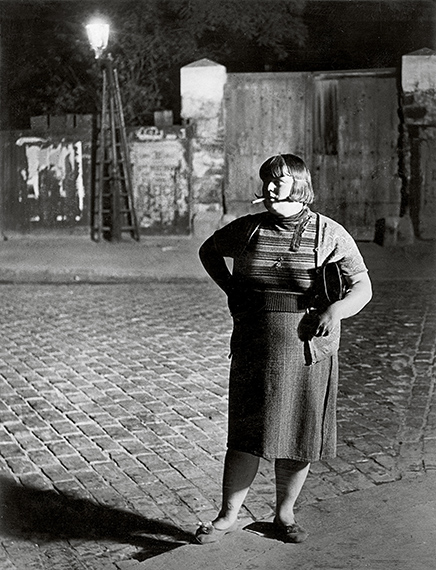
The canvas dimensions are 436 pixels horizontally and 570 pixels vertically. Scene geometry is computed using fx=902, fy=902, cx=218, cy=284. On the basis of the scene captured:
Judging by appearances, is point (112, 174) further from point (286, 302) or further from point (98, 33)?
point (286, 302)

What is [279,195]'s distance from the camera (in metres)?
3.72

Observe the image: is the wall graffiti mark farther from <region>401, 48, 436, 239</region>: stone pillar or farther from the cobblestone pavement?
the cobblestone pavement

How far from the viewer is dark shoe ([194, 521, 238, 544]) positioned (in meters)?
3.91

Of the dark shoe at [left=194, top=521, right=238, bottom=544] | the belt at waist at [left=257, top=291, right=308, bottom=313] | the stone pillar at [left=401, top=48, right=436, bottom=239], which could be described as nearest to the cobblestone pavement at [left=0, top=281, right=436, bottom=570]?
the dark shoe at [left=194, top=521, right=238, bottom=544]

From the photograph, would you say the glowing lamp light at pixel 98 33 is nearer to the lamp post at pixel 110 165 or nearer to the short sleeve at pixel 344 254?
the lamp post at pixel 110 165

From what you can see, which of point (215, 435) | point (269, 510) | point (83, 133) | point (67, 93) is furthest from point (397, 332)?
point (67, 93)

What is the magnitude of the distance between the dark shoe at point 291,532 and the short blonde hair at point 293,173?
55.7 inches

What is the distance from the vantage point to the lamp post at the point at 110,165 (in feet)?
46.9

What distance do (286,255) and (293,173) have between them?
34cm

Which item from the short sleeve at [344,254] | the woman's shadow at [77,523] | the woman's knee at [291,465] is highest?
the short sleeve at [344,254]

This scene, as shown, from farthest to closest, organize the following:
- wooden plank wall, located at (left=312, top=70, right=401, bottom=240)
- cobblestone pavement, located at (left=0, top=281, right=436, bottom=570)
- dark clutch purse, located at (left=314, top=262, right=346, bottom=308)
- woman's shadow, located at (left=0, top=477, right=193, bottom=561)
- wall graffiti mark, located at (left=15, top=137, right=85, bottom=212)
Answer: wall graffiti mark, located at (left=15, top=137, right=85, bottom=212)
wooden plank wall, located at (left=312, top=70, right=401, bottom=240)
cobblestone pavement, located at (left=0, top=281, right=436, bottom=570)
woman's shadow, located at (left=0, top=477, right=193, bottom=561)
dark clutch purse, located at (left=314, top=262, right=346, bottom=308)

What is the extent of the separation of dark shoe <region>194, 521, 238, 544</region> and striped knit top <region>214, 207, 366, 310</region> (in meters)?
1.02

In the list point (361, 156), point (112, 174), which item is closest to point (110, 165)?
point (112, 174)

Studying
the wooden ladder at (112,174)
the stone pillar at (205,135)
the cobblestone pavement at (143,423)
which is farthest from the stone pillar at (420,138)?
the cobblestone pavement at (143,423)
